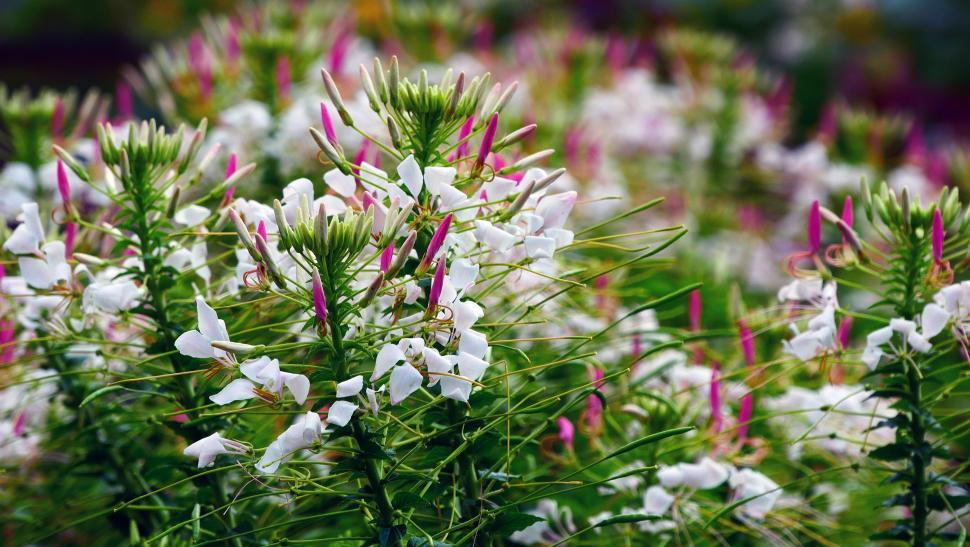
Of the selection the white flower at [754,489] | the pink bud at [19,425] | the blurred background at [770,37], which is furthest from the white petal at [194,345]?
the blurred background at [770,37]

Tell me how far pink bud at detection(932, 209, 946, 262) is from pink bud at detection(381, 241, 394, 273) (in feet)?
1.95

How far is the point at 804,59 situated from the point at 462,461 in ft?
17.0

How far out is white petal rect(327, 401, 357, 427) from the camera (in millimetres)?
832

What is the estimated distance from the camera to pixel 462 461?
994 mm

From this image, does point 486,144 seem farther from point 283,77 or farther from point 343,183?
point 283,77

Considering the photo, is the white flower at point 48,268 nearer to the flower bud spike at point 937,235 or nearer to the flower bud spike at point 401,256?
the flower bud spike at point 401,256

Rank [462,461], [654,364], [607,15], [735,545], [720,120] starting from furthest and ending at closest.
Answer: [607,15] < [720,120] < [654,364] < [735,545] < [462,461]

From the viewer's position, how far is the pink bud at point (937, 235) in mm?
985

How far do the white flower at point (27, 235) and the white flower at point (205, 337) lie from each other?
1.00ft

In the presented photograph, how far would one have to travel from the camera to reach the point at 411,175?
92 centimetres

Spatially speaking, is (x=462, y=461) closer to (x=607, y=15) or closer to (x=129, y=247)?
(x=129, y=247)

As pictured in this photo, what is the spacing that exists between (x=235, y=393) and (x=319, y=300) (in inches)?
4.8

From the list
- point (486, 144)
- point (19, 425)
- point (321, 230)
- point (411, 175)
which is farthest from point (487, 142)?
point (19, 425)

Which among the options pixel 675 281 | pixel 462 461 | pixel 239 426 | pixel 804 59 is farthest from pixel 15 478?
pixel 804 59
